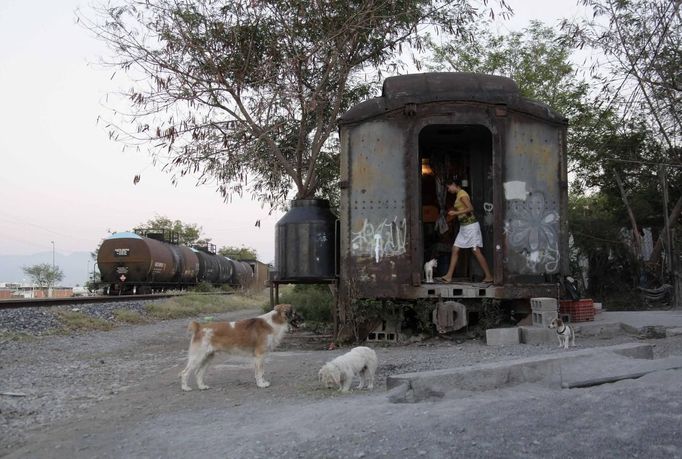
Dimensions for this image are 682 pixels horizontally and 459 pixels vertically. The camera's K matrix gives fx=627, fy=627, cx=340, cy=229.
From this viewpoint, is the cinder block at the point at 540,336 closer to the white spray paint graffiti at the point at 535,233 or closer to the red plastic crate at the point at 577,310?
the white spray paint graffiti at the point at 535,233

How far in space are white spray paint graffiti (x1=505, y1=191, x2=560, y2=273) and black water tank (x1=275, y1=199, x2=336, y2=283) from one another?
2.93m

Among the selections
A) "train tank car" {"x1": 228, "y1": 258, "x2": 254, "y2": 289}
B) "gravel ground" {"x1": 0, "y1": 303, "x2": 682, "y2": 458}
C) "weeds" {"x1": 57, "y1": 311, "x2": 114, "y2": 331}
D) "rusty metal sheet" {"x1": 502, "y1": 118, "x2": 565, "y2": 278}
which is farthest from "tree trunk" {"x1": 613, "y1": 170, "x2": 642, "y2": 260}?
"train tank car" {"x1": 228, "y1": 258, "x2": 254, "y2": 289}

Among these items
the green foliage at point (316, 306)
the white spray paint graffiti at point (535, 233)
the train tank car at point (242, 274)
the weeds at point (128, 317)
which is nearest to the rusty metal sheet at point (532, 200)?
the white spray paint graffiti at point (535, 233)

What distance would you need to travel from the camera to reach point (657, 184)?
70.0 feet

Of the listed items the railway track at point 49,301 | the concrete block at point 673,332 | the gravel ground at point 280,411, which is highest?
the railway track at point 49,301

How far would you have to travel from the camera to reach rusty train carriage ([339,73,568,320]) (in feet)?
31.3

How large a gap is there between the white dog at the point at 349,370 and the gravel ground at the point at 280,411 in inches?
5.8

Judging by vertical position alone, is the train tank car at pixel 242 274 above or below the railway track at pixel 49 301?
above

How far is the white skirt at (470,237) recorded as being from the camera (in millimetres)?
9992

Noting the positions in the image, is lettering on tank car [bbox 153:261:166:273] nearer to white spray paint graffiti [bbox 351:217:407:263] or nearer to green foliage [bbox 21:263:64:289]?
white spray paint graffiti [bbox 351:217:407:263]

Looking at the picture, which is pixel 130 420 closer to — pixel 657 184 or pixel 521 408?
pixel 521 408

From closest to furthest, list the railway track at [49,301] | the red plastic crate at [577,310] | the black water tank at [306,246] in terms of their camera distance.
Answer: the black water tank at [306,246] → the red plastic crate at [577,310] → the railway track at [49,301]

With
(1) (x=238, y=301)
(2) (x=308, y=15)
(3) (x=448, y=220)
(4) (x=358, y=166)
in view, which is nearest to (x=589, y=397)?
(4) (x=358, y=166)

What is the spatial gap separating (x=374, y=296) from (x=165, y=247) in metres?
20.7
